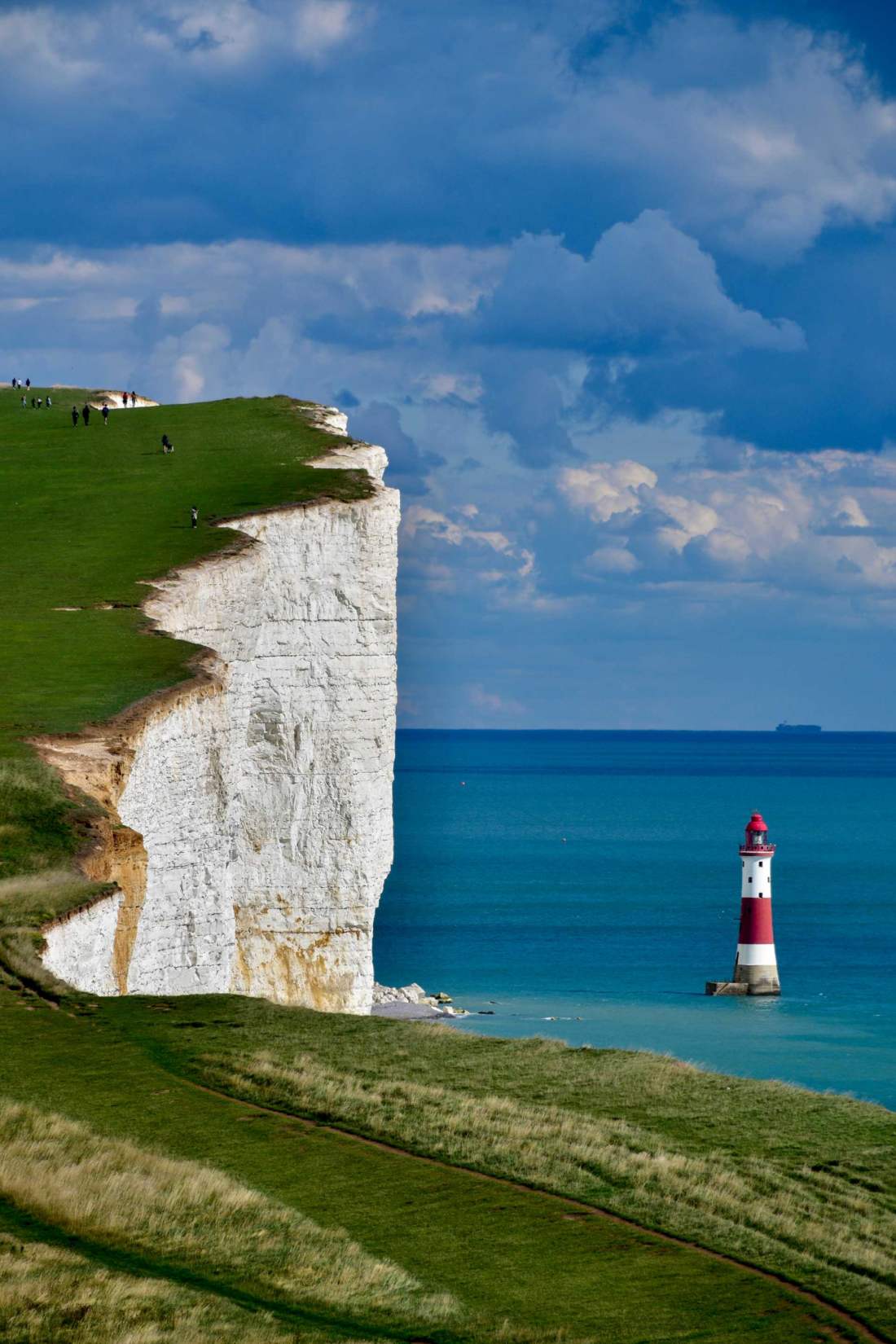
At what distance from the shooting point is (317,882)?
4816 centimetres

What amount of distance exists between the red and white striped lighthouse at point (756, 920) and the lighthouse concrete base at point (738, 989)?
34 mm

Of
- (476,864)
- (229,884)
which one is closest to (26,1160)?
(229,884)

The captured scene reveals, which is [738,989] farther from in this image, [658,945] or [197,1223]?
[197,1223]

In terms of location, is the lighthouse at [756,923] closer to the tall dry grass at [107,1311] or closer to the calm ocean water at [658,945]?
the calm ocean water at [658,945]

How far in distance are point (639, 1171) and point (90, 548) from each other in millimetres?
36576

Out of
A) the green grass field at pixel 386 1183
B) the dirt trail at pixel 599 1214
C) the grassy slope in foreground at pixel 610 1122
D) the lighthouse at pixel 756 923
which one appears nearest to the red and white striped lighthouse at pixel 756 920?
the lighthouse at pixel 756 923

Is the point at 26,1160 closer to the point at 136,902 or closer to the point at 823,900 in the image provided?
the point at 136,902

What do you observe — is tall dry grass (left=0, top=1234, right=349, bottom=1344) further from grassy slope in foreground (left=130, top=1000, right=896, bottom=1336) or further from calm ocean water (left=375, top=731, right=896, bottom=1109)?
calm ocean water (left=375, top=731, right=896, bottom=1109)

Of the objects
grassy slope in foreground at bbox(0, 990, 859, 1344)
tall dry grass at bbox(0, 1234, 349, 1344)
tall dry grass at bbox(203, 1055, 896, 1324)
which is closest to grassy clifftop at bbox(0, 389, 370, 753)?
grassy slope in foreground at bbox(0, 990, 859, 1344)

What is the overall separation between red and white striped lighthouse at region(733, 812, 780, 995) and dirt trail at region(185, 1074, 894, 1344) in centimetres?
4974

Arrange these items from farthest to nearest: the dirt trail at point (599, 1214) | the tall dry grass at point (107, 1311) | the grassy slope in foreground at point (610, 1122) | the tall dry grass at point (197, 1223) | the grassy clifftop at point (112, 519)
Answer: the grassy clifftop at point (112, 519) < the grassy slope in foreground at point (610, 1122) < the dirt trail at point (599, 1214) < the tall dry grass at point (197, 1223) < the tall dry grass at point (107, 1311)

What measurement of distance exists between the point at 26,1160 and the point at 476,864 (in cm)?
13159

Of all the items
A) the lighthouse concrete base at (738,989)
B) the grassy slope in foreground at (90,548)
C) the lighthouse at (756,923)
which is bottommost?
the lighthouse concrete base at (738,989)

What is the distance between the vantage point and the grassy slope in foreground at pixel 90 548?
97.5 ft
